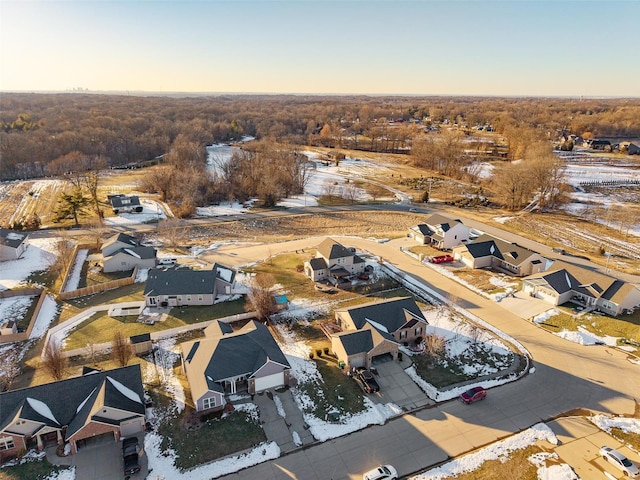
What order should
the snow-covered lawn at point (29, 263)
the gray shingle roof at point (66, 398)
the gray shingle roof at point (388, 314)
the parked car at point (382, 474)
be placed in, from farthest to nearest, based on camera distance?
the snow-covered lawn at point (29, 263) < the gray shingle roof at point (388, 314) < the gray shingle roof at point (66, 398) < the parked car at point (382, 474)

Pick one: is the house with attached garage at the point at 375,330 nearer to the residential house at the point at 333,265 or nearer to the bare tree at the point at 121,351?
the residential house at the point at 333,265

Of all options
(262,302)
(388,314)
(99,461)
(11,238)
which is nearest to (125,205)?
(11,238)

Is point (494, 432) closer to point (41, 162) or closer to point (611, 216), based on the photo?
point (611, 216)

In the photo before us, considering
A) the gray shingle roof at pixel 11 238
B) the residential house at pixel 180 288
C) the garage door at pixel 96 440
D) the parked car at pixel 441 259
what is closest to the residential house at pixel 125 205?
the gray shingle roof at pixel 11 238

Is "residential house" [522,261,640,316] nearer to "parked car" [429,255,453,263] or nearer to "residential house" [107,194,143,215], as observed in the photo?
"parked car" [429,255,453,263]

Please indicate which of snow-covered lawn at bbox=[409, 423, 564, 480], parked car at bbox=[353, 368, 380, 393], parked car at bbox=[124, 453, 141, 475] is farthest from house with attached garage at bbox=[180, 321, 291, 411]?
snow-covered lawn at bbox=[409, 423, 564, 480]

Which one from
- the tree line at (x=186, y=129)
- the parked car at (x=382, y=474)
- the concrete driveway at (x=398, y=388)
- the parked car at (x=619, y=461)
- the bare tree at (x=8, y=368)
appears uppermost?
the tree line at (x=186, y=129)

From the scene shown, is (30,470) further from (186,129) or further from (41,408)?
(186,129)

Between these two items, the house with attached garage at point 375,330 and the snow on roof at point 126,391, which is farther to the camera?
the house with attached garage at point 375,330
